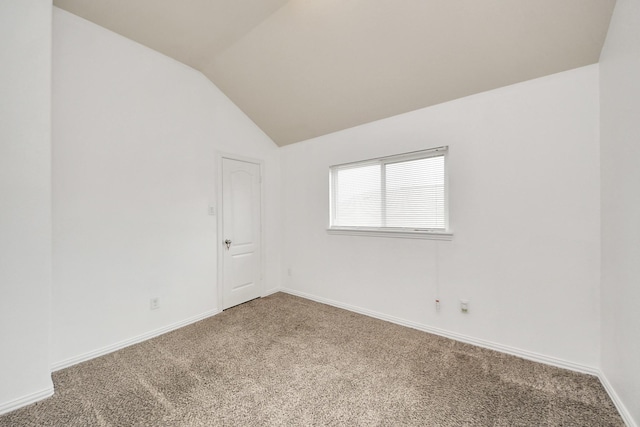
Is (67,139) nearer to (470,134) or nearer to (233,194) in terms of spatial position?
(233,194)

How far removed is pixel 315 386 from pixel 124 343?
1928mm

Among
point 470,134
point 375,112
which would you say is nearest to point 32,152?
point 375,112

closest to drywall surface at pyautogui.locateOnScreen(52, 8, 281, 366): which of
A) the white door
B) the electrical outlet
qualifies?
the white door

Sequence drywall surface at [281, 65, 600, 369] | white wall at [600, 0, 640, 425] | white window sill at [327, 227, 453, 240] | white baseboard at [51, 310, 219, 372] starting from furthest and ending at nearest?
white window sill at [327, 227, 453, 240]
white baseboard at [51, 310, 219, 372]
drywall surface at [281, 65, 600, 369]
white wall at [600, 0, 640, 425]

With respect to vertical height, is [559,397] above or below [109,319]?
below

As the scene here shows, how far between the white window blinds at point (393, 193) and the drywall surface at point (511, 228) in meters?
0.15

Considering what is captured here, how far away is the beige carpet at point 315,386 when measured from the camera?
1.57 m

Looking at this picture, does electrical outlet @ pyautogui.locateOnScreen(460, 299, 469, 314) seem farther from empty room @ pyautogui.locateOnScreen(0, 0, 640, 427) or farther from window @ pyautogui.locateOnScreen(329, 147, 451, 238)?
window @ pyautogui.locateOnScreen(329, 147, 451, 238)

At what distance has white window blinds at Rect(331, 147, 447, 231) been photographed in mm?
2703

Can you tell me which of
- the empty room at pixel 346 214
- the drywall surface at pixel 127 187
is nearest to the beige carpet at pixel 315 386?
the empty room at pixel 346 214

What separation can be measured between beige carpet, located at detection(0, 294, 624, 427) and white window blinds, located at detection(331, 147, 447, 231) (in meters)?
1.23

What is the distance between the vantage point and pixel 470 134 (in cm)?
243

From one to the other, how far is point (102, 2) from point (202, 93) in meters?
1.11

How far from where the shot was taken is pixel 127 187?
248 centimetres
